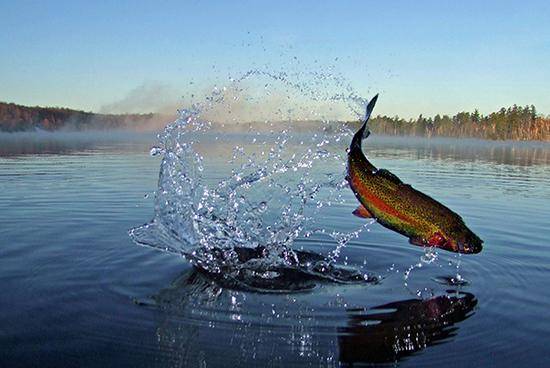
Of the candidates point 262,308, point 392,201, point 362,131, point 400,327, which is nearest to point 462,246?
point 392,201

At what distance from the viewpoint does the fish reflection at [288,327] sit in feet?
24.4

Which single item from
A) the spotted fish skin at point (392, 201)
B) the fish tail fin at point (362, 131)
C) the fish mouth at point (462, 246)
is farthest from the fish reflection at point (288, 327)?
the fish tail fin at point (362, 131)

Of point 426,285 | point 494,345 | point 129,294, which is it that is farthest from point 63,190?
point 494,345

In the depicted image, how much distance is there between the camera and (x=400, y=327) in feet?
28.1

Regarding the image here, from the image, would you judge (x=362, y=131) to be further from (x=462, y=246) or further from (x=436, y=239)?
(x=462, y=246)

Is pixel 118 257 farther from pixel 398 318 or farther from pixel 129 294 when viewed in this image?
pixel 398 318

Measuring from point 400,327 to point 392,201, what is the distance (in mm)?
1840

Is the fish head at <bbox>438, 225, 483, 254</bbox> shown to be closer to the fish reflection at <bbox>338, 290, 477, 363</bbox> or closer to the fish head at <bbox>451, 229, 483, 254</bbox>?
the fish head at <bbox>451, 229, 483, 254</bbox>

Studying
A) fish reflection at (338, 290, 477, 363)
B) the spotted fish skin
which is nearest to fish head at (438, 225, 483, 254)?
the spotted fish skin

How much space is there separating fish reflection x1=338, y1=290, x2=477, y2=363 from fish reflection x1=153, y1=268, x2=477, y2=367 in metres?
0.01

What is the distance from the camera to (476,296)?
33.4 feet

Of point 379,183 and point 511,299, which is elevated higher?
point 379,183

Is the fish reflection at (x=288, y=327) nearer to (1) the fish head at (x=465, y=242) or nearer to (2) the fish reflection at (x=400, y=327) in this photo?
(2) the fish reflection at (x=400, y=327)

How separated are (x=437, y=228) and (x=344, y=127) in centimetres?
275
